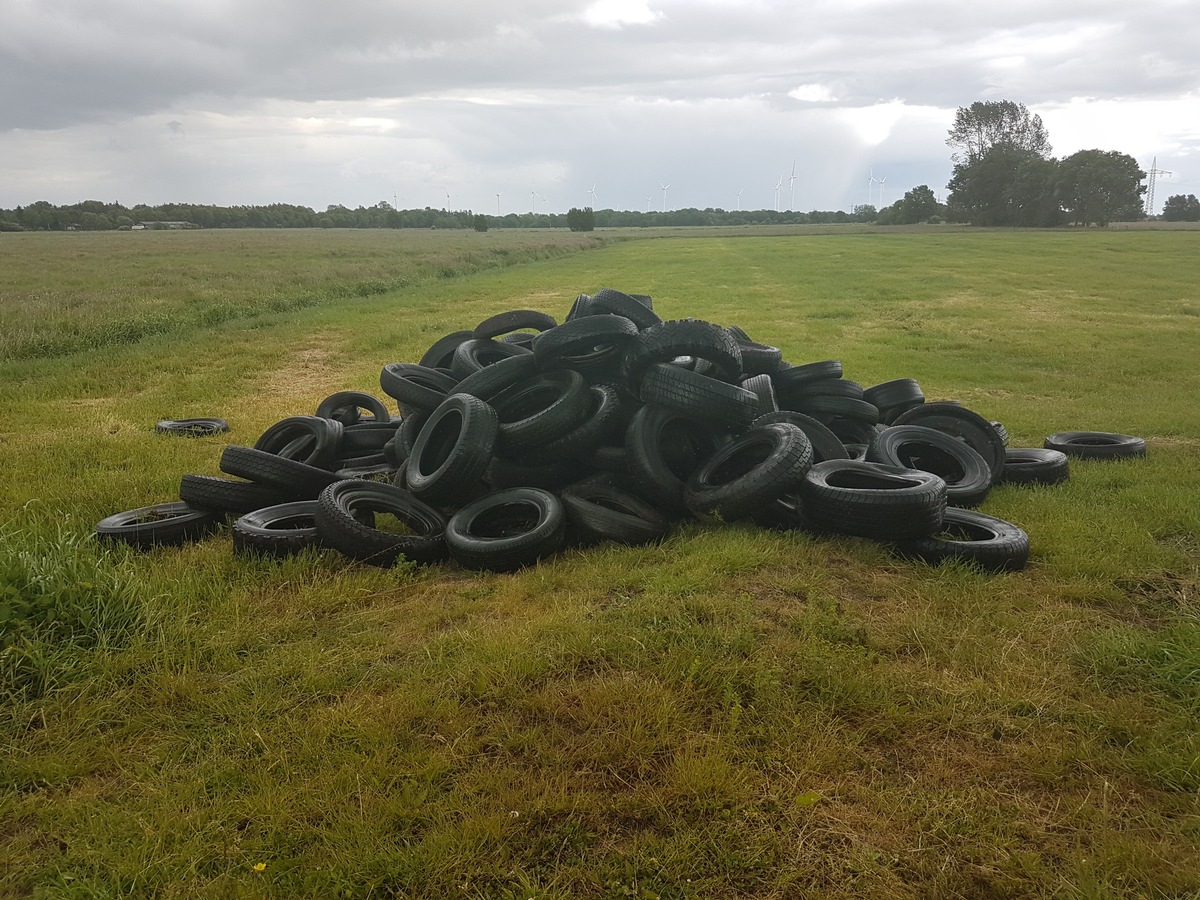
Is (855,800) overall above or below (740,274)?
below

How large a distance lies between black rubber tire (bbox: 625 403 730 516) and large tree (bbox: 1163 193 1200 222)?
124m

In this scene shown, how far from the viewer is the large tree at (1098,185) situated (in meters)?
77.8

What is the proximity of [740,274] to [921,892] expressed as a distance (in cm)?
3687

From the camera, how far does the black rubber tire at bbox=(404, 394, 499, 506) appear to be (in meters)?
6.48


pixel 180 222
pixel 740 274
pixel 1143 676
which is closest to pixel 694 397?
pixel 1143 676

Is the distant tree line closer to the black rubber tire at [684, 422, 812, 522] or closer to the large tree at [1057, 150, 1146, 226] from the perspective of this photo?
the large tree at [1057, 150, 1146, 226]

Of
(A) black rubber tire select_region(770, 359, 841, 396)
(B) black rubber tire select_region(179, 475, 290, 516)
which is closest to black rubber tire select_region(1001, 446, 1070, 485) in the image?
(A) black rubber tire select_region(770, 359, 841, 396)

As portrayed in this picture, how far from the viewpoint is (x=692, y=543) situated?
6285mm

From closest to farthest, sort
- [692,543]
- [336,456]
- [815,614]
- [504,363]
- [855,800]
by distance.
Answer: [855,800] < [815,614] < [692,543] < [504,363] < [336,456]

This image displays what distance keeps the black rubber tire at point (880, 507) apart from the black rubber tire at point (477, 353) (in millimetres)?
3963

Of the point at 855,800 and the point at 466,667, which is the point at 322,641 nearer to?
the point at 466,667

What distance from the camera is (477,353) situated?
961cm

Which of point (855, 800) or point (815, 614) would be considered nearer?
point (855, 800)

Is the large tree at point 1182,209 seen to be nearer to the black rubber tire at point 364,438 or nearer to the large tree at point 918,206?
the large tree at point 918,206
